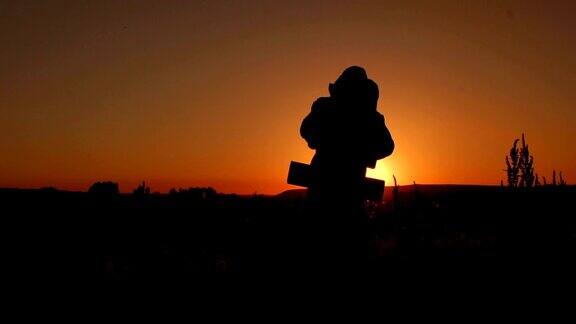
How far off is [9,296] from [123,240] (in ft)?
23.7

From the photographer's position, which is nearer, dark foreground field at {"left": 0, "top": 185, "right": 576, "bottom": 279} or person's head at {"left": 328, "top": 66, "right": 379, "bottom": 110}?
person's head at {"left": 328, "top": 66, "right": 379, "bottom": 110}

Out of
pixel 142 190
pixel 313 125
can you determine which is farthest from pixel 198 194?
pixel 313 125

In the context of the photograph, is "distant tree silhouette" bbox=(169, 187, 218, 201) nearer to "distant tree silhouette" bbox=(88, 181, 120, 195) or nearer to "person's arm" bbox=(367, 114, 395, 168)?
"distant tree silhouette" bbox=(88, 181, 120, 195)

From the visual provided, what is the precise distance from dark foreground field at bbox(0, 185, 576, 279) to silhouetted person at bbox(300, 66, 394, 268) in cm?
23

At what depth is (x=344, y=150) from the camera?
5.15 m

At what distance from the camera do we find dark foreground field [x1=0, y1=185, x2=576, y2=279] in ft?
30.1

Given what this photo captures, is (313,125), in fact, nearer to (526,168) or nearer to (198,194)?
(526,168)

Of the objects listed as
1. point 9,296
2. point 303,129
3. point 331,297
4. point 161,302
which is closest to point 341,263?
point 331,297

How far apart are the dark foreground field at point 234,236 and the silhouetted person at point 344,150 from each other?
0.23 m

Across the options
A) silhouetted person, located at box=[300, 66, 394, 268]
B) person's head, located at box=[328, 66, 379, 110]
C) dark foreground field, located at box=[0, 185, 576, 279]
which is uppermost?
person's head, located at box=[328, 66, 379, 110]

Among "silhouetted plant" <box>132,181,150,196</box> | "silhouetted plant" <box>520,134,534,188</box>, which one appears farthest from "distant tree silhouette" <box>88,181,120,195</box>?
"silhouetted plant" <box>520,134,534,188</box>

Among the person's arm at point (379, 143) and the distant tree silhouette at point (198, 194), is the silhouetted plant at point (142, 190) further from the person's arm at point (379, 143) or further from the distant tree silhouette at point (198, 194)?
the person's arm at point (379, 143)

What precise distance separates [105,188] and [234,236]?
1724 cm

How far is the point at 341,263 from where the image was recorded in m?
4.93
